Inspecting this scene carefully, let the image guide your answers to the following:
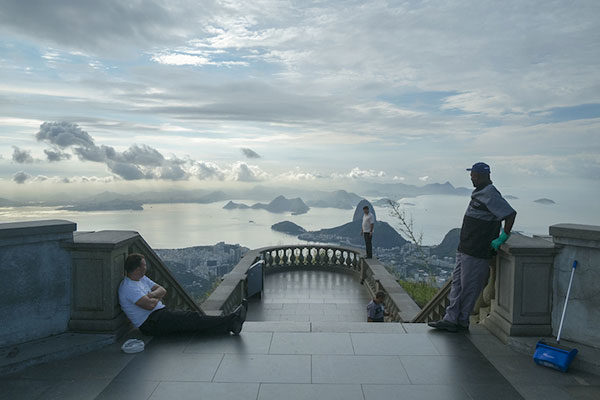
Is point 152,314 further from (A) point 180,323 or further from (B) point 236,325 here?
(B) point 236,325

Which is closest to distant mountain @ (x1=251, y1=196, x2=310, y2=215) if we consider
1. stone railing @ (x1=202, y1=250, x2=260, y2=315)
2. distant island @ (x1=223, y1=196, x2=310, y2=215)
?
distant island @ (x1=223, y1=196, x2=310, y2=215)

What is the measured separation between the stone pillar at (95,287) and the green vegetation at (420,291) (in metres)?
9.90

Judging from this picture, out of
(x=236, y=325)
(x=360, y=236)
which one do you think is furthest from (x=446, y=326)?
(x=360, y=236)

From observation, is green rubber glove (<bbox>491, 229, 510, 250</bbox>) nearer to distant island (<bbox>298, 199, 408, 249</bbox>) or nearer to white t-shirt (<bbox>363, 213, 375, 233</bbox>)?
white t-shirt (<bbox>363, 213, 375, 233</bbox>)

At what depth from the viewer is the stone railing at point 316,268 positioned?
11.0 metres

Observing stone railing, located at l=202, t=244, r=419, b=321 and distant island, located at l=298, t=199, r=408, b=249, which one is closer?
stone railing, located at l=202, t=244, r=419, b=321

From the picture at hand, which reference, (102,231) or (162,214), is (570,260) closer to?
(102,231)

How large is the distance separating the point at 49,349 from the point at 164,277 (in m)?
2.17

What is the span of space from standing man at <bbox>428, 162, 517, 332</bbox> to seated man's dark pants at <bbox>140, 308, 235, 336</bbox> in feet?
9.66

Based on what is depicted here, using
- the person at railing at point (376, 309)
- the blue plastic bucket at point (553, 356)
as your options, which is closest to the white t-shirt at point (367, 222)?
the person at railing at point (376, 309)

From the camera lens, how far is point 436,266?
17.6m

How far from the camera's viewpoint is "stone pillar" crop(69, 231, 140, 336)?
5559 mm

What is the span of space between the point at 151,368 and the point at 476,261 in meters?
4.06

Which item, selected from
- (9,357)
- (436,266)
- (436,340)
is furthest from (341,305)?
(9,357)
